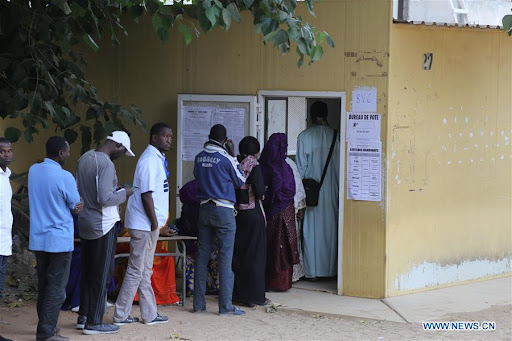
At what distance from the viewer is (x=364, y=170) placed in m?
8.18

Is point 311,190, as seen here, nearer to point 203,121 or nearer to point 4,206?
point 203,121

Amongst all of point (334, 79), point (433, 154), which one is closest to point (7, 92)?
point (334, 79)

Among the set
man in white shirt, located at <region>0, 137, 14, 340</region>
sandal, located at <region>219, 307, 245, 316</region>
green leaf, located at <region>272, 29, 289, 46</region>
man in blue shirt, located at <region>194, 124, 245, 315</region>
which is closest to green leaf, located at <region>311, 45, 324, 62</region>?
green leaf, located at <region>272, 29, 289, 46</region>

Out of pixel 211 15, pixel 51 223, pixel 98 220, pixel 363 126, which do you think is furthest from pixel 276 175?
pixel 51 223

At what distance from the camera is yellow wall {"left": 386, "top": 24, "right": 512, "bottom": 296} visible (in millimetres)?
8227

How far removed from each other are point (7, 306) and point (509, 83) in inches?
235

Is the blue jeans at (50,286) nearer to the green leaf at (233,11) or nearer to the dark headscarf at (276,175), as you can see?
the green leaf at (233,11)

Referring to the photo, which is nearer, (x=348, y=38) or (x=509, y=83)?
(x=348, y=38)

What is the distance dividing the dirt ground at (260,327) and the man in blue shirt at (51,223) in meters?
0.54

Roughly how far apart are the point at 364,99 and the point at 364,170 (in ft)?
2.35

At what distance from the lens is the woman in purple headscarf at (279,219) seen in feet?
27.3

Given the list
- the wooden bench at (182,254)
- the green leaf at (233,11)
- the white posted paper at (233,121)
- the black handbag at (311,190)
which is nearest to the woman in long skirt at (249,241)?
the wooden bench at (182,254)

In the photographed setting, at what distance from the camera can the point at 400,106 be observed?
26.8ft

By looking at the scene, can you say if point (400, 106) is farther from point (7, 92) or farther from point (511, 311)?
point (7, 92)
